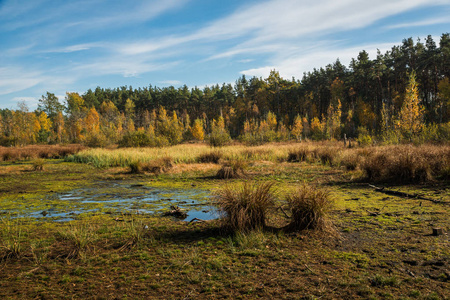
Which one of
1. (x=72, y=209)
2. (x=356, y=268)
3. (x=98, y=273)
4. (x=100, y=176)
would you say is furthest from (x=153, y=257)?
(x=100, y=176)

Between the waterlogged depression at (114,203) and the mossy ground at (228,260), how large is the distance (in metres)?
0.92

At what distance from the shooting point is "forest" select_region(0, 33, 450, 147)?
108 feet

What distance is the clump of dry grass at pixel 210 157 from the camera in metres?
19.2

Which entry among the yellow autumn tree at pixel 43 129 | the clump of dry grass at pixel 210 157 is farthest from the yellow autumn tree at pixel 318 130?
the yellow autumn tree at pixel 43 129

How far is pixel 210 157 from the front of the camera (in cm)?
1941

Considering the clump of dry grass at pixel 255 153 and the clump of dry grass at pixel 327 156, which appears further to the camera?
the clump of dry grass at pixel 255 153

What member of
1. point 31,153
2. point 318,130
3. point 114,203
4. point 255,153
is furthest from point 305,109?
point 114,203

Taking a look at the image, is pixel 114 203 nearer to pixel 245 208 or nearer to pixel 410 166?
pixel 245 208

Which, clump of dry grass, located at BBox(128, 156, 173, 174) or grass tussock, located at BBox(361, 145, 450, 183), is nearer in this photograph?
grass tussock, located at BBox(361, 145, 450, 183)

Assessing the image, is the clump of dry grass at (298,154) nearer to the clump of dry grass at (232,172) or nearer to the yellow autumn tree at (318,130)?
the clump of dry grass at (232,172)

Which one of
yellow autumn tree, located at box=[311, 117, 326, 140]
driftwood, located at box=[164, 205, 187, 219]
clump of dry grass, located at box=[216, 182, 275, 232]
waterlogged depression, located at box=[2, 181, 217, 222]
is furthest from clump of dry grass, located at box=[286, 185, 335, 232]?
yellow autumn tree, located at box=[311, 117, 326, 140]

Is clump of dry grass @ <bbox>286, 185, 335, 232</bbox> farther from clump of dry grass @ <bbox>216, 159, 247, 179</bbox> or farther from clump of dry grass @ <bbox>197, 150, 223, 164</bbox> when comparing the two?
clump of dry grass @ <bbox>197, 150, 223, 164</bbox>

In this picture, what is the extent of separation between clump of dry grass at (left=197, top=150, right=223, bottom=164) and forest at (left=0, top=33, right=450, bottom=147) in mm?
11155

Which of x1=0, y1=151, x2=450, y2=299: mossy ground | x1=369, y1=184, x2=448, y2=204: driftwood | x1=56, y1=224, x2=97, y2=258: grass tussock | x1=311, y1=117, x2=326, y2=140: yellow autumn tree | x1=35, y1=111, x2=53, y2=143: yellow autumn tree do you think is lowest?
x1=369, y1=184, x2=448, y2=204: driftwood
